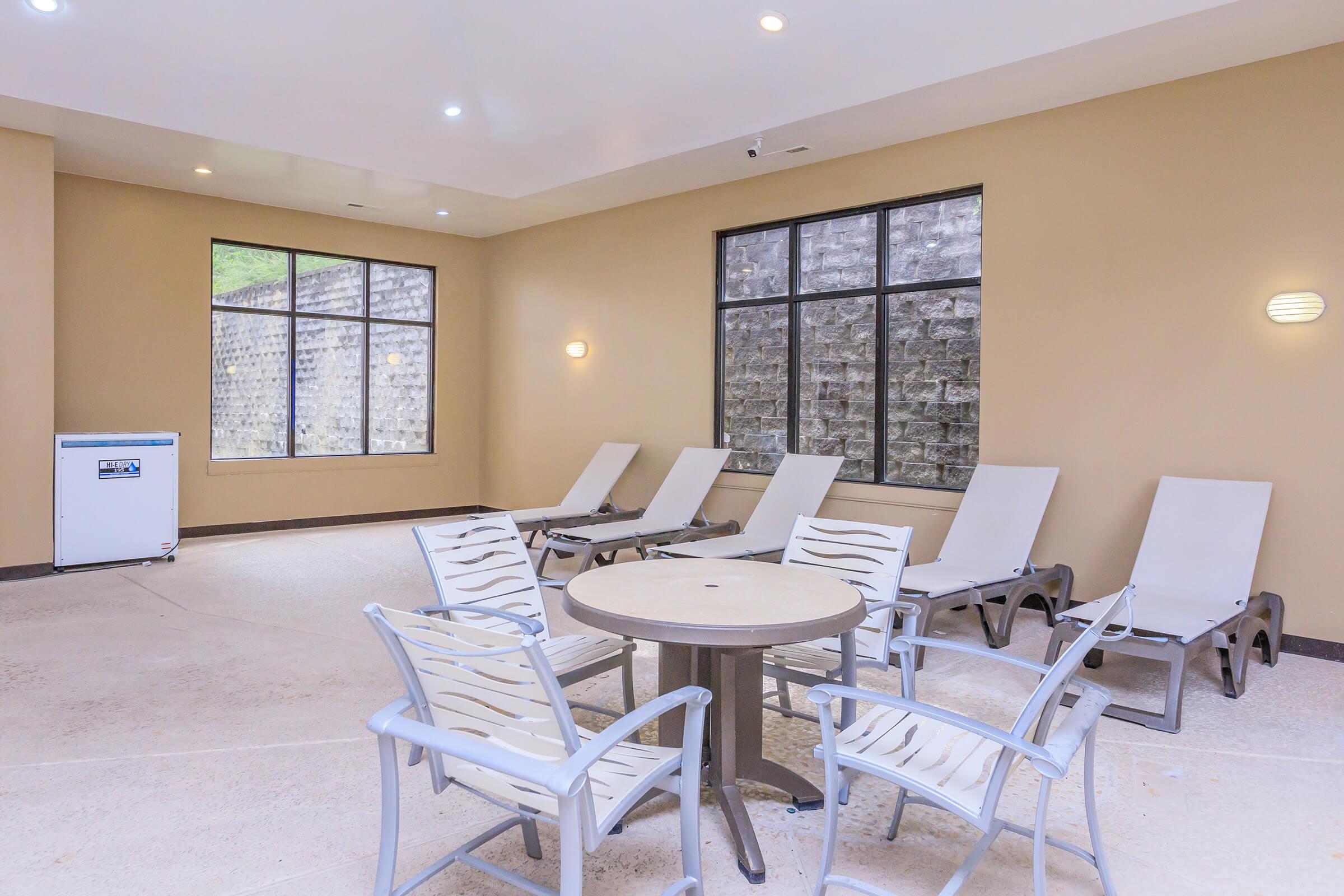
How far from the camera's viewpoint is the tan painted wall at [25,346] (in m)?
5.71

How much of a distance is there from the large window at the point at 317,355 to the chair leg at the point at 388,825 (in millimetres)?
6779

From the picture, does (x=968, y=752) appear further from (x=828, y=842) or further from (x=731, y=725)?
(x=731, y=725)

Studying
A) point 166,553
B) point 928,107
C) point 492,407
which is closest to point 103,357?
point 166,553

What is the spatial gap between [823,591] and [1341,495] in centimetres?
342

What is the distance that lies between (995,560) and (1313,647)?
1.60m

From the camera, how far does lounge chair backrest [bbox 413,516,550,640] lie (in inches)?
114

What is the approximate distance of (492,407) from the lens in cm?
938

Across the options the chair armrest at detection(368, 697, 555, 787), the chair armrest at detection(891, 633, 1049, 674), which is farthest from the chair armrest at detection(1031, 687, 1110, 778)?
the chair armrest at detection(368, 697, 555, 787)

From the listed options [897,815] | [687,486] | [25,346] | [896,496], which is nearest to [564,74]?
[687,486]

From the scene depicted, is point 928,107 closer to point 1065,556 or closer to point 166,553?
point 1065,556

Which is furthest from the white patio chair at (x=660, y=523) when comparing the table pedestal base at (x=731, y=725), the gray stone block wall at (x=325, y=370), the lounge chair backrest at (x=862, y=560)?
the gray stone block wall at (x=325, y=370)

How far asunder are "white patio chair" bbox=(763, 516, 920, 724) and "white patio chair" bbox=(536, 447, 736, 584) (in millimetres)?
2530

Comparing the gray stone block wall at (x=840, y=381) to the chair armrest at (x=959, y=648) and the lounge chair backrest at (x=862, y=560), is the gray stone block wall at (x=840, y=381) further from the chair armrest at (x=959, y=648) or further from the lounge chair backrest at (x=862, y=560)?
the chair armrest at (x=959, y=648)

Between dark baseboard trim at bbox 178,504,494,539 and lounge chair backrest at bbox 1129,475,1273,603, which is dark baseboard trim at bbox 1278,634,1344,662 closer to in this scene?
lounge chair backrest at bbox 1129,475,1273,603
